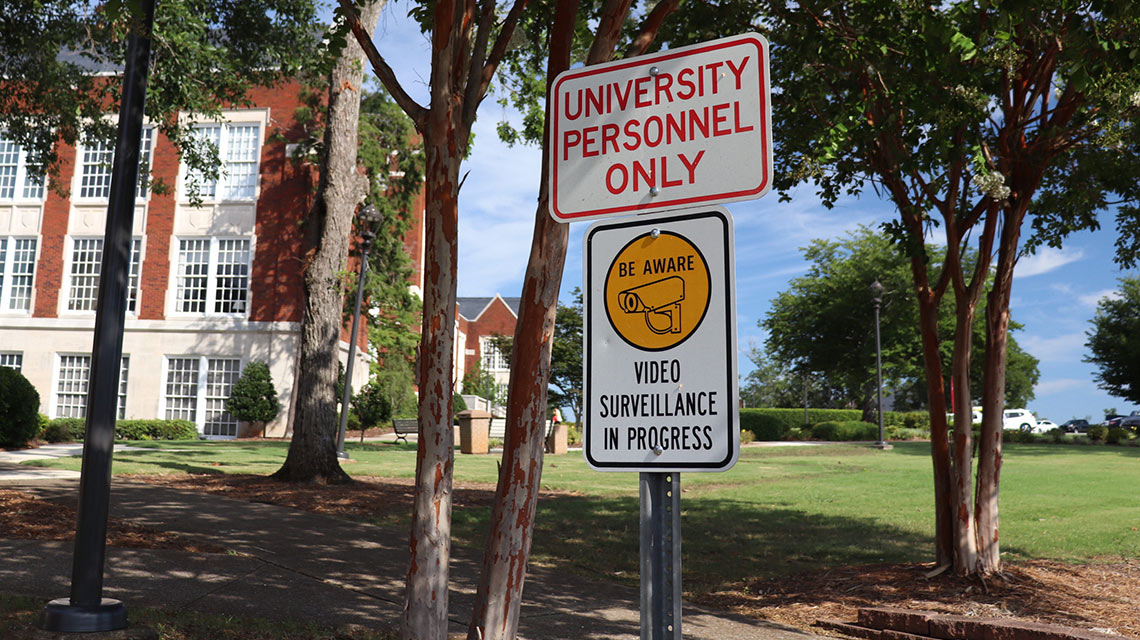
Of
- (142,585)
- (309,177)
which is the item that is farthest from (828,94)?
(309,177)

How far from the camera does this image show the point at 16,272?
3397cm

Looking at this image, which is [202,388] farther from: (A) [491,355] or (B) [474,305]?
(B) [474,305]

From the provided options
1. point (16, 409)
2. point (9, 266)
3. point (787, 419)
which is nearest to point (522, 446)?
point (16, 409)

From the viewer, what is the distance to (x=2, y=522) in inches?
338

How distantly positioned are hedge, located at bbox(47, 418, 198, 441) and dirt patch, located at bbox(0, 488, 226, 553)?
62.1 ft

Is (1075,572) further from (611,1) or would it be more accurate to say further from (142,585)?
(142,585)

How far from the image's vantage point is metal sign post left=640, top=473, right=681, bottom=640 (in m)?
2.09

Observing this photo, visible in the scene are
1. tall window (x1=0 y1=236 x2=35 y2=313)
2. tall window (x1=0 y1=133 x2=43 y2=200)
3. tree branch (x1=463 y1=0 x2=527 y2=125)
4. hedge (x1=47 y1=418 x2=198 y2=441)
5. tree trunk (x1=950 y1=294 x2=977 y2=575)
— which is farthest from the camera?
tall window (x1=0 y1=133 x2=43 y2=200)

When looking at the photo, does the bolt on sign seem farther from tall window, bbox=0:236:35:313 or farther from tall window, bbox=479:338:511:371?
tall window, bbox=479:338:511:371

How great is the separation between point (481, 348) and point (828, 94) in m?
60.8

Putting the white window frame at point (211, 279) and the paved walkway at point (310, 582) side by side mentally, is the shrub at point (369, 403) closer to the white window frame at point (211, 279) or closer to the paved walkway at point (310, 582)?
the white window frame at point (211, 279)

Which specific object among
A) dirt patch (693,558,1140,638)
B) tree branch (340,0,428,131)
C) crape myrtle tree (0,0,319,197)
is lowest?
dirt patch (693,558,1140,638)

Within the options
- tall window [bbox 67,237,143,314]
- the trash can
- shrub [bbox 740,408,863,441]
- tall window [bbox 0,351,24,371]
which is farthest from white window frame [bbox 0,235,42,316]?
shrub [bbox 740,408,863,441]

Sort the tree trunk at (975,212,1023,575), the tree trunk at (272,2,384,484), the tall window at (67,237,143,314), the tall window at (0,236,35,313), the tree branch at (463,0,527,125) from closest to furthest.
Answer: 1. the tree branch at (463,0,527,125)
2. the tree trunk at (975,212,1023,575)
3. the tree trunk at (272,2,384,484)
4. the tall window at (67,237,143,314)
5. the tall window at (0,236,35,313)
